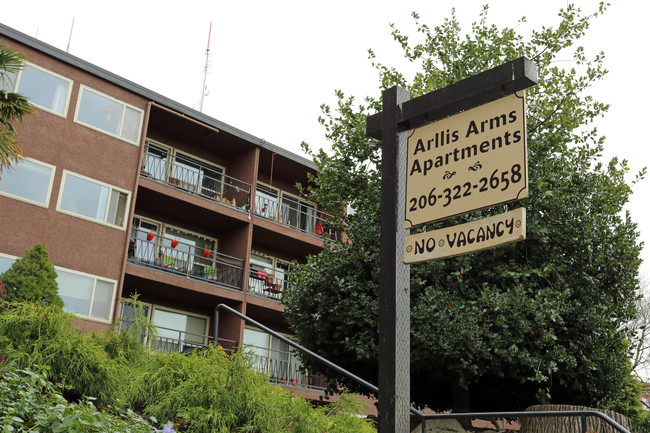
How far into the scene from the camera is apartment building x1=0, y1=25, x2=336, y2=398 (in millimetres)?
18172

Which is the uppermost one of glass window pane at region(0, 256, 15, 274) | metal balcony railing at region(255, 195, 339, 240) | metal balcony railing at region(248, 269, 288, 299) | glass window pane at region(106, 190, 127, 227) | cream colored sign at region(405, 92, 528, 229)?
metal balcony railing at region(255, 195, 339, 240)

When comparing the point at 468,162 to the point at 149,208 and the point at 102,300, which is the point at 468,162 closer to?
the point at 102,300

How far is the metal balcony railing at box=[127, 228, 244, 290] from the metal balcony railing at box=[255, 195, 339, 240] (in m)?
2.47

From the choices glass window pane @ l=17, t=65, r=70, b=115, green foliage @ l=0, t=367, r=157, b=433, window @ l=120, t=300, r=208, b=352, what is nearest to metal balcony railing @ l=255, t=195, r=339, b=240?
window @ l=120, t=300, r=208, b=352

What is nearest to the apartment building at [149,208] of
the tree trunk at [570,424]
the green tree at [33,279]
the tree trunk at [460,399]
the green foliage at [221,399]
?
the green tree at [33,279]

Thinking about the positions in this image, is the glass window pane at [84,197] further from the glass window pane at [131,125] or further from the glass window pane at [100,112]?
the glass window pane at [131,125]

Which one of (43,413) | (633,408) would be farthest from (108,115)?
(633,408)

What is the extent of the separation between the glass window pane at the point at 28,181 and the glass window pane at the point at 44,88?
6.43ft

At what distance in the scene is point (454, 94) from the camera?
4.55 m

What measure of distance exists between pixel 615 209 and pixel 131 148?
14.4 m

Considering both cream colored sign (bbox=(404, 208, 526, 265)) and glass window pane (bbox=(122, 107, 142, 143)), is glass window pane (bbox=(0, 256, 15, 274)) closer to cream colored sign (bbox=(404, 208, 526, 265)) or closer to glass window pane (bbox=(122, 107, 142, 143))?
glass window pane (bbox=(122, 107, 142, 143))

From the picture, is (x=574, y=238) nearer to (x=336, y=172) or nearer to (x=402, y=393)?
(x=336, y=172)

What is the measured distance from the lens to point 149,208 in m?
21.9

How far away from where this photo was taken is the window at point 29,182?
17.5 meters
